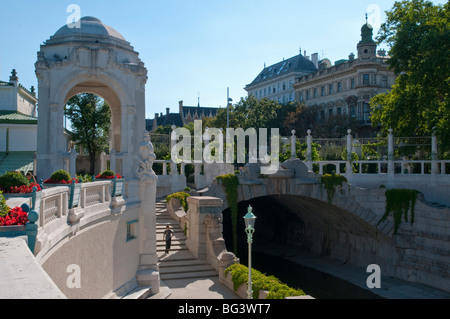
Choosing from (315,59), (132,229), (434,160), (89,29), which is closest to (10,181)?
(132,229)

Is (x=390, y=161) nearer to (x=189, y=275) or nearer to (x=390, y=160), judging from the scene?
(x=390, y=160)

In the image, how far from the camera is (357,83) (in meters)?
63.0

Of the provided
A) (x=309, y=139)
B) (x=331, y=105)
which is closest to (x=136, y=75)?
(x=309, y=139)

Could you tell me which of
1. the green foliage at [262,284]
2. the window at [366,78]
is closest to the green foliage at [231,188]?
the green foliage at [262,284]

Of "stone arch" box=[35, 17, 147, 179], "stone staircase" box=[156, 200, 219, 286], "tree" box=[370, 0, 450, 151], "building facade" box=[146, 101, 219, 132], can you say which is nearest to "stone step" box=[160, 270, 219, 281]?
"stone staircase" box=[156, 200, 219, 286]

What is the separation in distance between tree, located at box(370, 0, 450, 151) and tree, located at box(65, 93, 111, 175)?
21257mm

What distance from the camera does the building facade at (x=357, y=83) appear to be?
6194 cm

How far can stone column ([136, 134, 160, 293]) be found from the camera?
17.7 meters

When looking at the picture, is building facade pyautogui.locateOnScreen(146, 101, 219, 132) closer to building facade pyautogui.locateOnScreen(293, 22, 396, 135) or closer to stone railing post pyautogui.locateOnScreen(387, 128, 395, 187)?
building facade pyautogui.locateOnScreen(293, 22, 396, 135)

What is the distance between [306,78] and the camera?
2921 inches

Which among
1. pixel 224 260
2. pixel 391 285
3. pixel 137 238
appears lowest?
pixel 391 285

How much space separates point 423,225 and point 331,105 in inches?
1646

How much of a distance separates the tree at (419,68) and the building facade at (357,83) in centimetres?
2708
